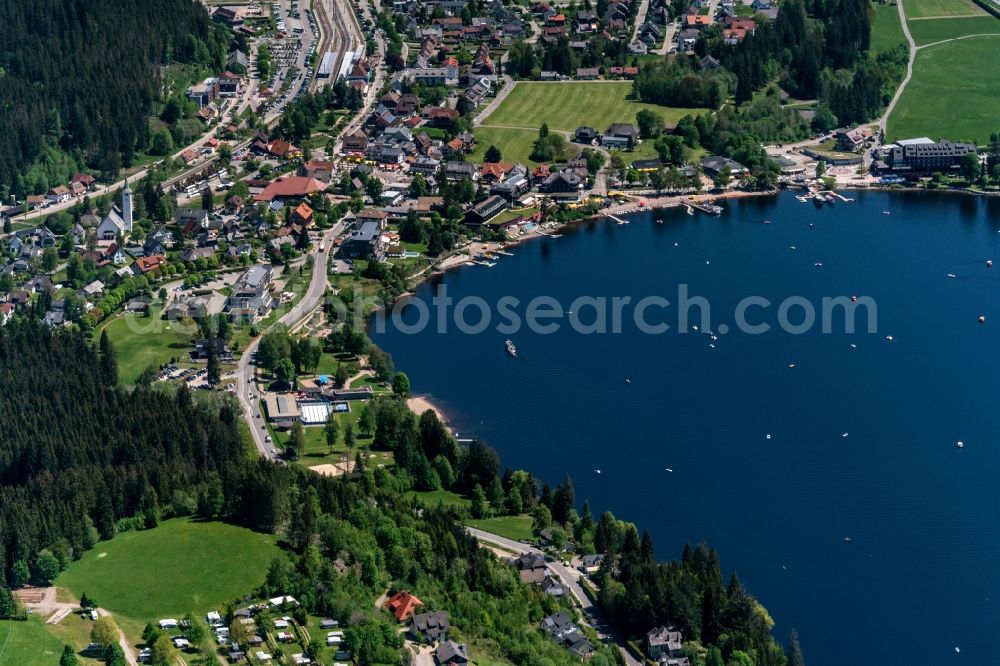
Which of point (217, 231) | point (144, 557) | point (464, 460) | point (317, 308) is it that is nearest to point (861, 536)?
point (464, 460)

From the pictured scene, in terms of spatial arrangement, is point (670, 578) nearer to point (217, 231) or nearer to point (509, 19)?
point (217, 231)

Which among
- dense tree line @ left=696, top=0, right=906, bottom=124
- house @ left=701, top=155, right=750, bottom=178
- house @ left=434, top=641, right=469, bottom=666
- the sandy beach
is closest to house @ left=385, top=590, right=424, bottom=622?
house @ left=434, top=641, right=469, bottom=666

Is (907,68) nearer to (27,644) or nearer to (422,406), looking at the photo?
(422,406)

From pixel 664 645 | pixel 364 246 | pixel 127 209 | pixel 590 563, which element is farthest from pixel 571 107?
pixel 664 645

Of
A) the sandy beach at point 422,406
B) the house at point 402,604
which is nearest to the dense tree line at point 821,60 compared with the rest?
the sandy beach at point 422,406

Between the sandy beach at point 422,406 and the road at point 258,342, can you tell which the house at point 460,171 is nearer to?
the road at point 258,342
